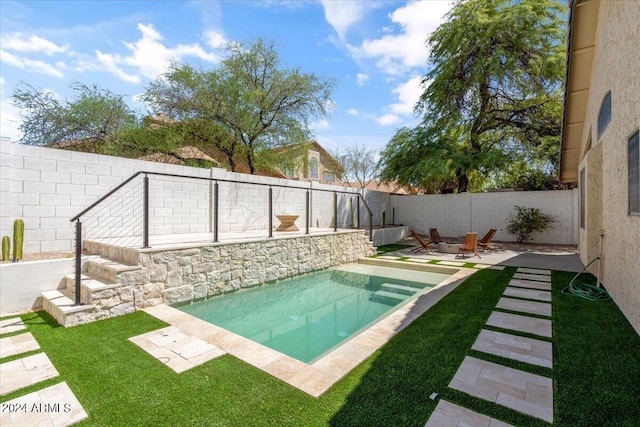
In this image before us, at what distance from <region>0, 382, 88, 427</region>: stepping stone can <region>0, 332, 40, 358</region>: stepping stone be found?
1.10 metres

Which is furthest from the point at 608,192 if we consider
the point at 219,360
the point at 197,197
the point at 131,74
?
the point at 131,74

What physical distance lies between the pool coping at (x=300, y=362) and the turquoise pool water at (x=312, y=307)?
0.54 meters

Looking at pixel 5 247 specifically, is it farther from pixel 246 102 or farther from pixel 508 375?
pixel 246 102

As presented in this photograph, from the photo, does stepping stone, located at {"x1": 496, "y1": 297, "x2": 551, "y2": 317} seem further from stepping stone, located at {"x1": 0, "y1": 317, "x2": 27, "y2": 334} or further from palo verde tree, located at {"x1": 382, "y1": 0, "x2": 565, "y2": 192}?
palo verde tree, located at {"x1": 382, "y1": 0, "x2": 565, "y2": 192}

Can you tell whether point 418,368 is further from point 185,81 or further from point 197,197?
point 185,81

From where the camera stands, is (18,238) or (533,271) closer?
(18,238)

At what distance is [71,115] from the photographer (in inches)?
501

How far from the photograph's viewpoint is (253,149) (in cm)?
1475

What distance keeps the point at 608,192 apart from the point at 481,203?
9442 mm

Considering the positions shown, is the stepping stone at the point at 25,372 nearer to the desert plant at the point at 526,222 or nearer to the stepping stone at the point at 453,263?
the stepping stone at the point at 453,263

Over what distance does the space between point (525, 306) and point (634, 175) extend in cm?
224

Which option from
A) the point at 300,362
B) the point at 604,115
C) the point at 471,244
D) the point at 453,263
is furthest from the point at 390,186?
the point at 300,362

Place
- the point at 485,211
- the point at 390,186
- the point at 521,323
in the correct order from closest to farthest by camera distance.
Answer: the point at 521,323, the point at 485,211, the point at 390,186

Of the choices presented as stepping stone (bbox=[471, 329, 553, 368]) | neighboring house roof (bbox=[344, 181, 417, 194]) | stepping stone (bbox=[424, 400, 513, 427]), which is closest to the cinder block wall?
neighboring house roof (bbox=[344, 181, 417, 194])
